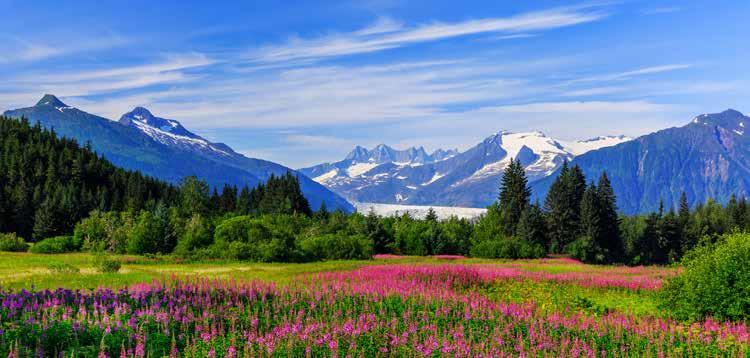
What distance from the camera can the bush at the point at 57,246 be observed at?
186 feet

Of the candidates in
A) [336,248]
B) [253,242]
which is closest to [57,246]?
[253,242]

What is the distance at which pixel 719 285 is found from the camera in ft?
59.8

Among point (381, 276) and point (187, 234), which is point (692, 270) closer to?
point (381, 276)

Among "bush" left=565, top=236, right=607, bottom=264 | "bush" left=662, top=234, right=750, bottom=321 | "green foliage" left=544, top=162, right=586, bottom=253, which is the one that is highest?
"green foliage" left=544, top=162, right=586, bottom=253

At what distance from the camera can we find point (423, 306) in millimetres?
17766

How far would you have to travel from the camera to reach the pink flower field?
11.9m

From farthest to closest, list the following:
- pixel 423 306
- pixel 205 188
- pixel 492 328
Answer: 1. pixel 205 188
2. pixel 423 306
3. pixel 492 328

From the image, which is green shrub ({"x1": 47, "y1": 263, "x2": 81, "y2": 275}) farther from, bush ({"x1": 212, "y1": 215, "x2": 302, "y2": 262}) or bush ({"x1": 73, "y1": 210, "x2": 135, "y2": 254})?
bush ({"x1": 73, "y1": 210, "x2": 135, "y2": 254})

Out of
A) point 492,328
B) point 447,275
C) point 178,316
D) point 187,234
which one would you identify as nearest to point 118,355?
point 178,316

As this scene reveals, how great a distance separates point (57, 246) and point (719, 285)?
58.7 m

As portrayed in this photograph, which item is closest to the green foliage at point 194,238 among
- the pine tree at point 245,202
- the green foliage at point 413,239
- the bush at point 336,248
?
the bush at point 336,248

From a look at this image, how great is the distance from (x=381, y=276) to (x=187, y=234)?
32.1 metres

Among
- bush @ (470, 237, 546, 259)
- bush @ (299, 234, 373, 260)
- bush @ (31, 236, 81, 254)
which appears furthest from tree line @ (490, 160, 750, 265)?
bush @ (31, 236, 81, 254)

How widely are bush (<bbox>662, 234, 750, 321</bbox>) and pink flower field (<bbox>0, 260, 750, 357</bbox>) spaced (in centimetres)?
131
